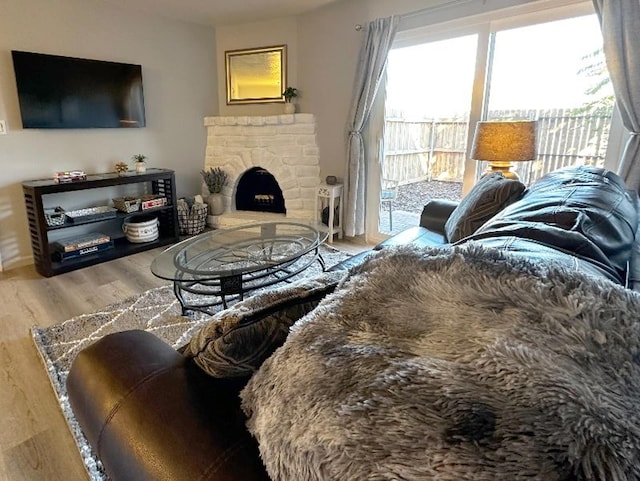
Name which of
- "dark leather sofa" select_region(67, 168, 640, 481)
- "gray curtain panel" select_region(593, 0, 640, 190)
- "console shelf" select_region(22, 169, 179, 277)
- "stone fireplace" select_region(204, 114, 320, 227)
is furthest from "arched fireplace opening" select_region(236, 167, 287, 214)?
"dark leather sofa" select_region(67, 168, 640, 481)

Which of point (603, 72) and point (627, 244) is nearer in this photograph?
point (627, 244)

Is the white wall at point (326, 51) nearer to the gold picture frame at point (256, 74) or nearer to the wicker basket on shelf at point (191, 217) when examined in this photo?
the gold picture frame at point (256, 74)

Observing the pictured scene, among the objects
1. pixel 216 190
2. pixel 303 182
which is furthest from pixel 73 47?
pixel 303 182

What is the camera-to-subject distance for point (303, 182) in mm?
4344

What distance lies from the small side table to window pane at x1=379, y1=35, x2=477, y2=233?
0.46 m

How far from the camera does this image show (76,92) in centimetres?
347

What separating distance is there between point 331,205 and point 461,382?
11.7ft

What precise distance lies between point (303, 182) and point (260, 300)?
3.64 m

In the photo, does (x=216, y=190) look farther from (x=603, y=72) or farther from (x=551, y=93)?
(x=603, y=72)

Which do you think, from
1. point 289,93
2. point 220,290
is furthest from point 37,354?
point 289,93

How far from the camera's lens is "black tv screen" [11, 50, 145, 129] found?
3.21 meters

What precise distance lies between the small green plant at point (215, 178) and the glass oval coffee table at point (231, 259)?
1.67 m

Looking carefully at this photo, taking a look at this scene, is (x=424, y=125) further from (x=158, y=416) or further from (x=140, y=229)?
(x=158, y=416)

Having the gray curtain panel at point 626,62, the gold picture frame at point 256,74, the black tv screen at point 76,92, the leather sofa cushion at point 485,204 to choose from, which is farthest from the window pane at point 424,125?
the black tv screen at point 76,92
